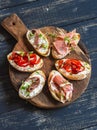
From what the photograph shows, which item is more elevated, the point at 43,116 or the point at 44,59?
the point at 44,59

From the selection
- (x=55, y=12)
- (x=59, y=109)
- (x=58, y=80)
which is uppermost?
(x=55, y=12)

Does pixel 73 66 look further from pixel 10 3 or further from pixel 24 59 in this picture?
pixel 10 3

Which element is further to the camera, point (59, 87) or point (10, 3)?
point (10, 3)

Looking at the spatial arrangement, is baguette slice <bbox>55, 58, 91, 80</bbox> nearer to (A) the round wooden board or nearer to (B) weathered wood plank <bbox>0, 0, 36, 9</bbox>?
(A) the round wooden board

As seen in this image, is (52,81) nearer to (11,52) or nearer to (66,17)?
(11,52)

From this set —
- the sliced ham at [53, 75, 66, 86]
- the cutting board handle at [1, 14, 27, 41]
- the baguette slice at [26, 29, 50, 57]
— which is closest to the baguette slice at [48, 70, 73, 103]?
the sliced ham at [53, 75, 66, 86]

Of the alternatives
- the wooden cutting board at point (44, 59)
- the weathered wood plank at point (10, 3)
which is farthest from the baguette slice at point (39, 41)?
the weathered wood plank at point (10, 3)

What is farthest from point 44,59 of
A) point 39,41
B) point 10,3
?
point 10,3
